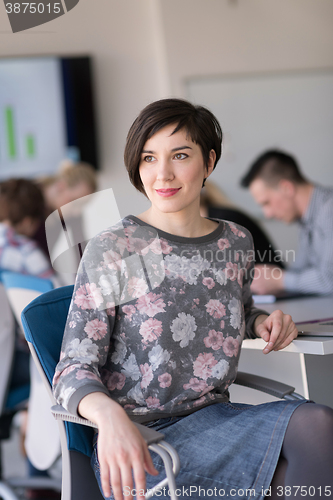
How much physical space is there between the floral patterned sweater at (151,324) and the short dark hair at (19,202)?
1.65 meters

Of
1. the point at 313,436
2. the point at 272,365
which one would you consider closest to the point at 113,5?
the point at 272,365

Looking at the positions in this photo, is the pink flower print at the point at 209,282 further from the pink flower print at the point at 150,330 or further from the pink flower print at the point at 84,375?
the pink flower print at the point at 84,375

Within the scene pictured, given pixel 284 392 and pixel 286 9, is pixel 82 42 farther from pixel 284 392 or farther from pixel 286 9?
pixel 284 392

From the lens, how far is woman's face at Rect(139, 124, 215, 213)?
994 mm

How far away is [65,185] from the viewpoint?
3.18 m

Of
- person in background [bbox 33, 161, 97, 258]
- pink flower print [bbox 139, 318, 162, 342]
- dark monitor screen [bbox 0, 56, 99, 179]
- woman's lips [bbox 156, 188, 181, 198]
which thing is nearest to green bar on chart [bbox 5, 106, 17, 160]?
dark monitor screen [bbox 0, 56, 99, 179]

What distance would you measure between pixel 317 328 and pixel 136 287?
1.60 ft

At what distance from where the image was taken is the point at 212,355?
1.00m

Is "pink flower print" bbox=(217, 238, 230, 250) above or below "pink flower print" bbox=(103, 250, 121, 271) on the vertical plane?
below

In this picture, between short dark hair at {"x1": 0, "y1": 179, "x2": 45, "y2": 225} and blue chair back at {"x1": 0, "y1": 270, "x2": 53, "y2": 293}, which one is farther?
short dark hair at {"x1": 0, "y1": 179, "x2": 45, "y2": 225}

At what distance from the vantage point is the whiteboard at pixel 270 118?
342 centimetres

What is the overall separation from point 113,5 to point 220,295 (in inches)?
105

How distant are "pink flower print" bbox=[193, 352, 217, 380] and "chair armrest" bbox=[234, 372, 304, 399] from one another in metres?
0.18

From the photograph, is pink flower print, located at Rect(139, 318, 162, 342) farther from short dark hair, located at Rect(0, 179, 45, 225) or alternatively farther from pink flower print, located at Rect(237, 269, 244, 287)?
short dark hair, located at Rect(0, 179, 45, 225)
